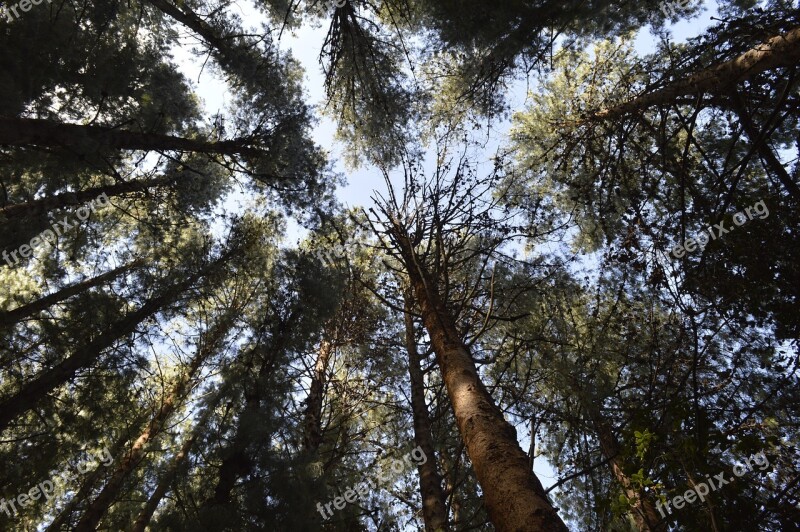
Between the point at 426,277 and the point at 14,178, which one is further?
the point at 14,178

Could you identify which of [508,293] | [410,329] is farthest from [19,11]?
[508,293]

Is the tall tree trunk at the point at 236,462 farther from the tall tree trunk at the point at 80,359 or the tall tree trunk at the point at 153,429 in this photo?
the tall tree trunk at the point at 80,359

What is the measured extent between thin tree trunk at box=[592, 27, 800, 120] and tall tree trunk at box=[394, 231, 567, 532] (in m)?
2.81

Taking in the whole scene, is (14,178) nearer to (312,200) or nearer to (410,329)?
(312,200)

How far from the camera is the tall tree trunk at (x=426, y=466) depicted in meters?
4.79

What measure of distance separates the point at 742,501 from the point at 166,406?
978 cm

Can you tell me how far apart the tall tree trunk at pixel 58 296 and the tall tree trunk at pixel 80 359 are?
1.22 meters

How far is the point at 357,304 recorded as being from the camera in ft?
33.8

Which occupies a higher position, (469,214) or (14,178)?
(14,178)

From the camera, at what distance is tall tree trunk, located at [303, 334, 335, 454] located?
284 inches

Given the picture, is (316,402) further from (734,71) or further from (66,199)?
(734,71)

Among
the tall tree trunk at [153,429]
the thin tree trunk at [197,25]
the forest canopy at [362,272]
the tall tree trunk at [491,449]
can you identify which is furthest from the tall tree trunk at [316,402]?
the thin tree trunk at [197,25]

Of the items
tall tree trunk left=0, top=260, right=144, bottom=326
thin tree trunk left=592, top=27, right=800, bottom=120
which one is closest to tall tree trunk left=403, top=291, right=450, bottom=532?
thin tree trunk left=592, top=27, right=800, bottom=120

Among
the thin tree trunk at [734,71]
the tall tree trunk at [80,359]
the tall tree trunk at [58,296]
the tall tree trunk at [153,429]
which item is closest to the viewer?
the thin tree trunk at [734,71]
